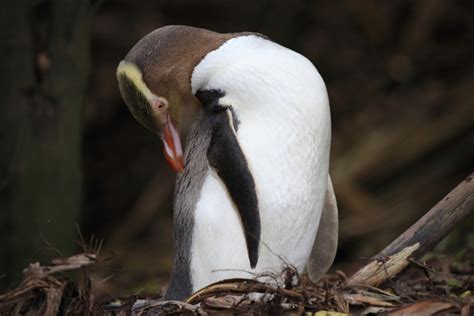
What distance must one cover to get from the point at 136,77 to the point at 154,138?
5633mm

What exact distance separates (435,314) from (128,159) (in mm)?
6409

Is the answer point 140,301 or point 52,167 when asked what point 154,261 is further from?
point 140,301

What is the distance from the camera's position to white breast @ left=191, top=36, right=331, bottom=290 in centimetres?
333

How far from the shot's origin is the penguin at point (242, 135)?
3328mm

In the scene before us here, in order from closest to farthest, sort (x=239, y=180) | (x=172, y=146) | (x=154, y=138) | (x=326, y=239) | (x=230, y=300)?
(x=230, y=300) < (x=239, y=180) < (x=172, y=146) < (x=326, y=239) < (x=154, y=138)

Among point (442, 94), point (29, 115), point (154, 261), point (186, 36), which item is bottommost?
point (154, 261)

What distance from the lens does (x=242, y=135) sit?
11.0 feet

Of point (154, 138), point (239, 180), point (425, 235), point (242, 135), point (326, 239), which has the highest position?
point (242, 135)

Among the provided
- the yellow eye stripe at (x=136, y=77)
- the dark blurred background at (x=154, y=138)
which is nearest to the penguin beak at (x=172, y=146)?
the yellow eye stripe at (x=136, y=77)

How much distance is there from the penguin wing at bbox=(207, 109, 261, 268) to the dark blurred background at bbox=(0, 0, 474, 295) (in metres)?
1.51

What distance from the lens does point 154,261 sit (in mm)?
7406

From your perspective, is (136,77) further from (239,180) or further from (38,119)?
(38,119)

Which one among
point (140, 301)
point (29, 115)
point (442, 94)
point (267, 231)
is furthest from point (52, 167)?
point (442, 94)

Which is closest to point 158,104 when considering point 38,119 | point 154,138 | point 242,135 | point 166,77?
point 166,77
